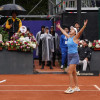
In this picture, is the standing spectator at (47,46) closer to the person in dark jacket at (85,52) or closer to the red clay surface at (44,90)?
the person in dark jacket at (85,52)

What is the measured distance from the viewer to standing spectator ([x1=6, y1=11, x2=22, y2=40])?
57.3 feet

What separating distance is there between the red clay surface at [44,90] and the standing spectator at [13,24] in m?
3.28

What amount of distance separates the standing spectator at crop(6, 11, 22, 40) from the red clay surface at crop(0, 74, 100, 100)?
3275mm

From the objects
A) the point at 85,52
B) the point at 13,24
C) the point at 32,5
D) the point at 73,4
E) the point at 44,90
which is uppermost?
the point at 32,5

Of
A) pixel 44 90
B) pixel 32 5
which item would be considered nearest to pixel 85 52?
pixel 44 90

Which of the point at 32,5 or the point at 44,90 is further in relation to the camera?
the point at 32,5

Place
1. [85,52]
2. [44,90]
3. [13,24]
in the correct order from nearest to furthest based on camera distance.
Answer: [44,90], [85,52], [13,24]

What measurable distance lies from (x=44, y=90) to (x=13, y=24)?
6341 mm

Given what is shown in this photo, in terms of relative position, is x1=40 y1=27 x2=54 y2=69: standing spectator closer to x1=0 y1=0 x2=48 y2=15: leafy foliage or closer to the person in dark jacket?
the person in dark jacket

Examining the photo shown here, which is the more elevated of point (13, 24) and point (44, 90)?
point (13, 24)

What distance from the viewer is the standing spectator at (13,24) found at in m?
17.5

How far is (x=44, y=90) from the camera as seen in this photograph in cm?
1188

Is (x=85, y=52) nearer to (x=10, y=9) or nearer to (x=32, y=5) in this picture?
(x=10, y=9)

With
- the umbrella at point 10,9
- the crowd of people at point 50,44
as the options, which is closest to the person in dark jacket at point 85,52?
the crowd of people at point 50,44
